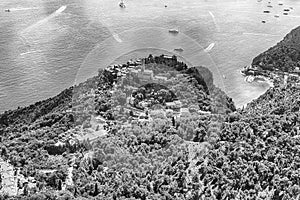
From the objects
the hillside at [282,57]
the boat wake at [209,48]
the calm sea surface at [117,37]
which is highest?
the calm sea surface at [117,37]

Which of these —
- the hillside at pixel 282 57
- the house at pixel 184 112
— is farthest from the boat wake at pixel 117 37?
the house at pixel 184 112

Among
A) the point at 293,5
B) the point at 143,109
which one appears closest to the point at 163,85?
the point at 143,109

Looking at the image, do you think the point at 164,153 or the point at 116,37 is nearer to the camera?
the point at 164,153

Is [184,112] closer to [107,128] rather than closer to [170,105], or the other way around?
[170,105]

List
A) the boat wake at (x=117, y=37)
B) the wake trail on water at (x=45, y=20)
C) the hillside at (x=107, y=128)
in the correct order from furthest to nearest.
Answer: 1. the wake trail on water at (x=45, y=20)
2. the boat wake at (x=117, y=37)
3. the hillside at (x=107, y=128)

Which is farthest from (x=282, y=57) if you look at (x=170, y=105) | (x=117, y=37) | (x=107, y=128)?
(x=107, y=128)

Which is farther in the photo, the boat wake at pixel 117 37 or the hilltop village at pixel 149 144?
the boat wake at pixel 117 37

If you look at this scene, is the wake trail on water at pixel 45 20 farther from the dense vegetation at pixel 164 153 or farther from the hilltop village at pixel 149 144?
the dense vegetation at pixel 164 153

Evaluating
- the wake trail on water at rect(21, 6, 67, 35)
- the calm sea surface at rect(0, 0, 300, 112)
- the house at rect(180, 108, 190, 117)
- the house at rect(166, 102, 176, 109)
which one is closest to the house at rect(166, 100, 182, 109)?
the house at rect(166, 102, 176, 109)

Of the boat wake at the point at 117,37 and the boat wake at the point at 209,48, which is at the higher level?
the boat wake at the point at 117,37
